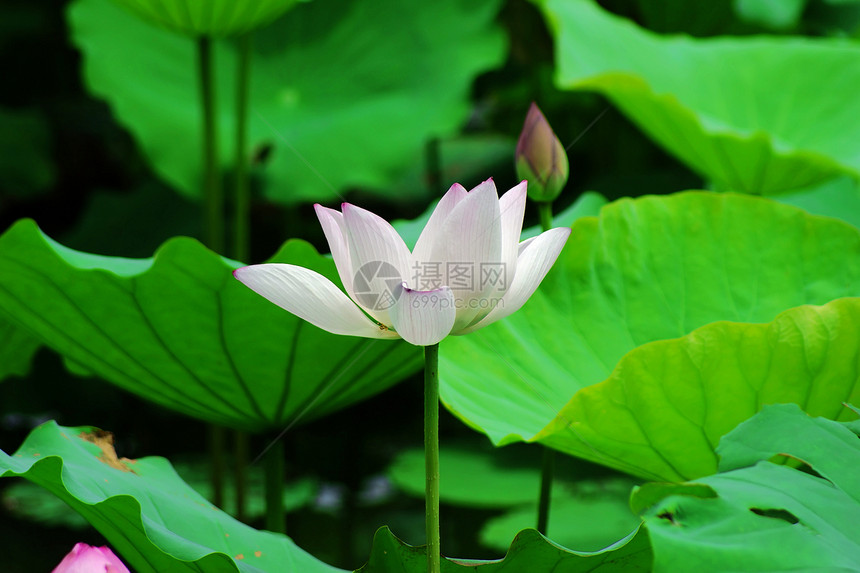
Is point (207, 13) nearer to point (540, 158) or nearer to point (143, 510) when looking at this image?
point (540, 158)

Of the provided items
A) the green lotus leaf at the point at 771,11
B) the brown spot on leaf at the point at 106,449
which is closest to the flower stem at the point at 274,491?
the brown spot on leaf at the point at 106,449

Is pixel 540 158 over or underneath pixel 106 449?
over

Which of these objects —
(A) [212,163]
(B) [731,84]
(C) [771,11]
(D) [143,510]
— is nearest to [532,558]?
(D) [143,510]

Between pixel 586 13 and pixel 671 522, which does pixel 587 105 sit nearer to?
pixel 586 13

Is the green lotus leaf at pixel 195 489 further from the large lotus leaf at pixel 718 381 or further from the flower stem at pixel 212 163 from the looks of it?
the large lotus leaf at pixel 718 381

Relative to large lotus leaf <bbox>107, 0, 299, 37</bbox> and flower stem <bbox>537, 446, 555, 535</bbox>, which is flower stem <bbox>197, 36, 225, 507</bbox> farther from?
flower stem <bbox>537, 446, 555, 535</bbox>

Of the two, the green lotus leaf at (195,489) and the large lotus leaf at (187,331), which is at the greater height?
the large lotus leaf at (187,331)
